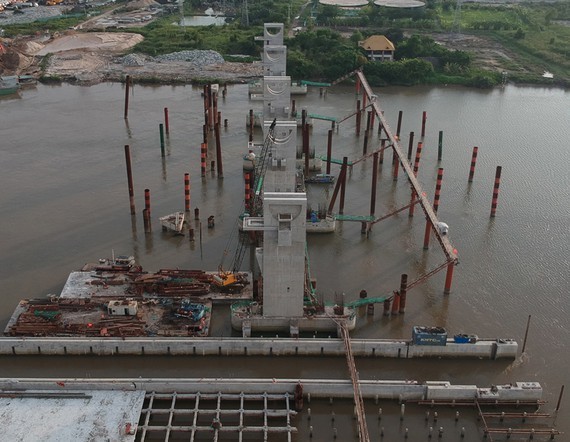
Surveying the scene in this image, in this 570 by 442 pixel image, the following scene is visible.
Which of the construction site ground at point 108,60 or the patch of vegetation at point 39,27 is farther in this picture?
the patch of vegetation at point 39,27

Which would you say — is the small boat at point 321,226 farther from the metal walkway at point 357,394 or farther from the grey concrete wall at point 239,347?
the grey concrete wall at point 239,347

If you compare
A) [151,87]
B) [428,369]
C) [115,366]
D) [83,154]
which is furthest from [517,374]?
[151,87]

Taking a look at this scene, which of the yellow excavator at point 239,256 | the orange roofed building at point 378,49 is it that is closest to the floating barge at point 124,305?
the yellow excavator at point 239,256

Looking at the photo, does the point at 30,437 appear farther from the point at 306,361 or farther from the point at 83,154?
the point at 83,154

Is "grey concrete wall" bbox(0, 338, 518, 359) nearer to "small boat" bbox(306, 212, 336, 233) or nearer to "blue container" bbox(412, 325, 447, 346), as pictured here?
"blue container" bbox(412, 325, 447, 346)

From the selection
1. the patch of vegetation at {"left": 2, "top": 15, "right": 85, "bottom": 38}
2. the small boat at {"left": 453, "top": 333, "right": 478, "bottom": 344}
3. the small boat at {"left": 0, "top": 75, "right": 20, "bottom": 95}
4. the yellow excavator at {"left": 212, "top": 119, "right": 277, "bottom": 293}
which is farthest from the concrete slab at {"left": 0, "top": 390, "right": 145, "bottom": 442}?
the patch of vegetation at {"left": 2, "top": 15, "right": 85, "bottom": 38}

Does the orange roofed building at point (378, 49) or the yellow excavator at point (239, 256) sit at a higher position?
the orange roofed building at point (378, 49)
